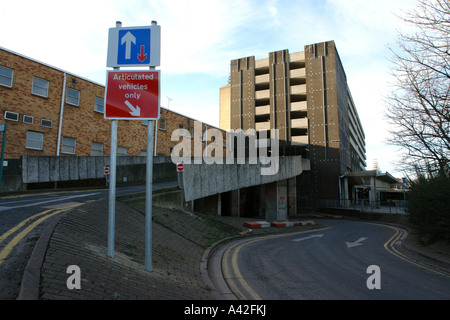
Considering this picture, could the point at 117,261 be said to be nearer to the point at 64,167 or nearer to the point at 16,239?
the point at 16,239

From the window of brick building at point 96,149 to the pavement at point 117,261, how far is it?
16.2m

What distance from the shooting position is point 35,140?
20094 millimetres

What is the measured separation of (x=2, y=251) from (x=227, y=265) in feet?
17.7

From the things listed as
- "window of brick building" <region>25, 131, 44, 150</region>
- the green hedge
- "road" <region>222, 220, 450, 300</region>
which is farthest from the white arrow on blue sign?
"window of brick building" <region>25, 131, 44, 150</region>

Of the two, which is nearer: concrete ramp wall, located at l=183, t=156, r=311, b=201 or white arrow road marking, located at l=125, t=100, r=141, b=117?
white arrow road marking, located at l=125, t=100, r=141, b=117

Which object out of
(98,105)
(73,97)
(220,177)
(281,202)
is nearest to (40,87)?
(73,97)

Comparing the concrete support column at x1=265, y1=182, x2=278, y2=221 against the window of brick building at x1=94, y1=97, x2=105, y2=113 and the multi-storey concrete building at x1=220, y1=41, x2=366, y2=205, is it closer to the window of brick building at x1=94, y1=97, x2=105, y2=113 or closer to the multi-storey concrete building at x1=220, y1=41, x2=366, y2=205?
the multi-storey concrete building at x1=220, y1=41, x2=366, y2=205

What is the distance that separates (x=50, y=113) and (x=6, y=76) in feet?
11.7

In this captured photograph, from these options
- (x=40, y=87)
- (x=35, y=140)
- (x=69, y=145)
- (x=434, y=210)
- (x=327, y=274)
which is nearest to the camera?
(x=327, y=274)

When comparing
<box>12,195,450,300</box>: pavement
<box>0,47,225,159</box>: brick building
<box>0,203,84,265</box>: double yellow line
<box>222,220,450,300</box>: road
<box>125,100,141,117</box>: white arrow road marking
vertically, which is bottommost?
<box>222,220,450,300</box>: road

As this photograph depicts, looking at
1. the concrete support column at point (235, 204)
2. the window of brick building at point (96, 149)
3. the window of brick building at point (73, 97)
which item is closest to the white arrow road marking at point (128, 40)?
the window of brick building at point (73, 97)

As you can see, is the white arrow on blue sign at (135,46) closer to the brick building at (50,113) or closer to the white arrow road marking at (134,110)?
the white arrow road marking at (134,110)

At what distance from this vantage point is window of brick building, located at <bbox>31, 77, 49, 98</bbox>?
2017cm

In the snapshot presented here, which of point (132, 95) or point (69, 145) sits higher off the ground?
point (69, 145)
